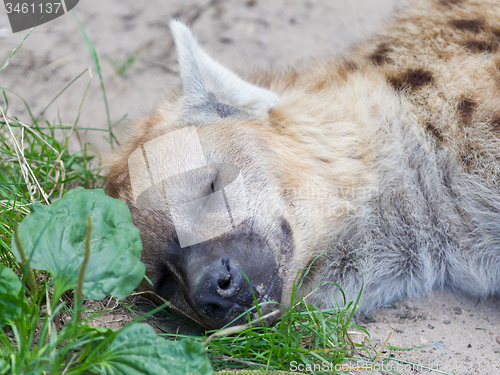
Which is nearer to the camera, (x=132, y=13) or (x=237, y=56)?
(x=237, y=56)

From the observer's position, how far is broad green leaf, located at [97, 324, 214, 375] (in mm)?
1549

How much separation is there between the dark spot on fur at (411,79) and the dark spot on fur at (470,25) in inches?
15.1

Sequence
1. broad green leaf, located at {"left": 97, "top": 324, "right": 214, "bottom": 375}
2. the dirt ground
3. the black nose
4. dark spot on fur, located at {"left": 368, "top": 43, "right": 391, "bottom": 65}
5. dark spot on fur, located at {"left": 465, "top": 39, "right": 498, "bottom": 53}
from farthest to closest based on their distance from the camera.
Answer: the dirt ground, dark spot on fur, located at {"left": 368, "top": 43, "right": 391, "bottom": 65}, dark spot on fur, located at {"left": 465, "top": 39, "right": 498, "bottom": 53}, the black nose, broad green leaf, located at {"left": 97, "top": 324, "right": 214, "bottom": 375}

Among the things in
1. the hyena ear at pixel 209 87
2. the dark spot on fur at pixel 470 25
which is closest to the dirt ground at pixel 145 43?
the dark spot on fur at pixel 470 25

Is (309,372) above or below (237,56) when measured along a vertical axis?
below

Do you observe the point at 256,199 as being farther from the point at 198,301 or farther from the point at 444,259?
the point at 444,259

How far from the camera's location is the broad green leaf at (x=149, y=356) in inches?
61.0

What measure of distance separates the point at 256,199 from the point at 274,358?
0.75 m

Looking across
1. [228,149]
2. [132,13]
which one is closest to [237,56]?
[132,13]

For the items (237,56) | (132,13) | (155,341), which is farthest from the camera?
(132,13)

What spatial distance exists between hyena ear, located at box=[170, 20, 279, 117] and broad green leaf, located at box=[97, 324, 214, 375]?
4.72 ft

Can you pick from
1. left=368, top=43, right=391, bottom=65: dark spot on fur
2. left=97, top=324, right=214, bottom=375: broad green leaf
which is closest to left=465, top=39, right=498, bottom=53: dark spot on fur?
left=368, top=43, right=391, bottom=65: dark spot on fur

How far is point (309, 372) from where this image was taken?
77.5 inches

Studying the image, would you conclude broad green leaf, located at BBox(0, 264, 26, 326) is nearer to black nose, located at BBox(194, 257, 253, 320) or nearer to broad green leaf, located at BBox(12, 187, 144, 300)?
broad green leaf, located at BBox(12, 187, 144, 300)
